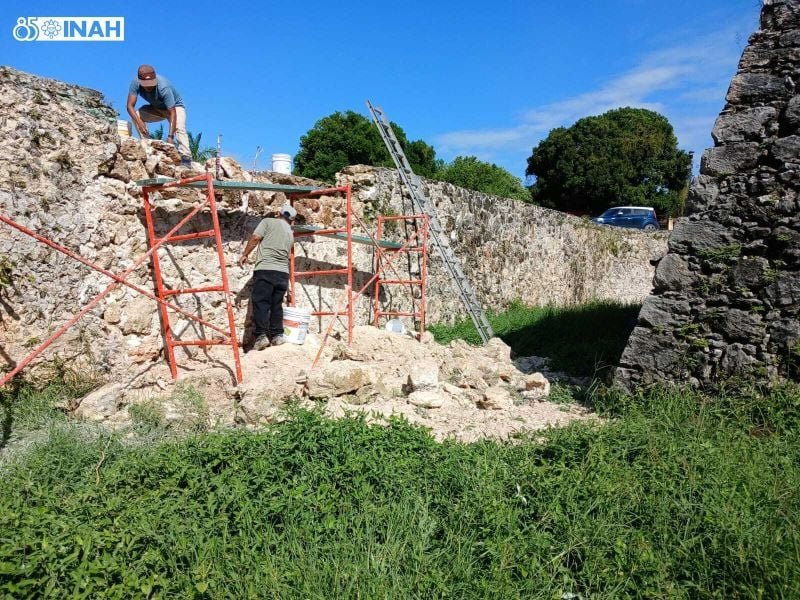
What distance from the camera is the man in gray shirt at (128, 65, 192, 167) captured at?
627cm

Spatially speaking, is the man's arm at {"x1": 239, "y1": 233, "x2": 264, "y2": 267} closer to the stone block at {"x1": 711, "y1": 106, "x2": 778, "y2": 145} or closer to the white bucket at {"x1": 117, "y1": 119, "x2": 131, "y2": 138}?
the white bucket at {"x1": 117, "y1": 119, "x2": 131, "y2": 138}

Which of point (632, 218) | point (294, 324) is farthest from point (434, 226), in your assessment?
point (632, 218)

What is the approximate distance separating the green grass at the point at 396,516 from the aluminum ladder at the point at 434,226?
5362mm

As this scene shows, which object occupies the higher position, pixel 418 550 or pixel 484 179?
pixel 484 179

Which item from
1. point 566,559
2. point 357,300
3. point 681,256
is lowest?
point 566,559

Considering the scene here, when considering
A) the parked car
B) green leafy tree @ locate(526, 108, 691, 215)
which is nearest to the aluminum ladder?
the parked car

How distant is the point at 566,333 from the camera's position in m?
9.03

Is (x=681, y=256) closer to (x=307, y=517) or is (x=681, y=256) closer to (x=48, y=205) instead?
(x=307, y=517)

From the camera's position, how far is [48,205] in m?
5.07

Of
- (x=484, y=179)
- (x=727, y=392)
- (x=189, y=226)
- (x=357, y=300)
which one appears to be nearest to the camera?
(x=727, y=392)

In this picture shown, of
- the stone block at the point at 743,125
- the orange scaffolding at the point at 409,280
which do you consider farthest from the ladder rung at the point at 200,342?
the stone block at the point at 743,125

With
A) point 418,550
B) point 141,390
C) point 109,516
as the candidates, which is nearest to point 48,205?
point 141,390

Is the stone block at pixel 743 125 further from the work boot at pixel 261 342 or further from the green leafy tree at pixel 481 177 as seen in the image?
the green leafy tree at pixel 481 177

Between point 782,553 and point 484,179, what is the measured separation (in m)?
23.9
